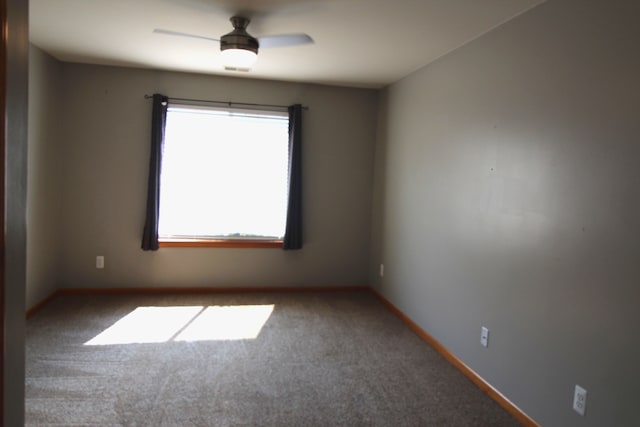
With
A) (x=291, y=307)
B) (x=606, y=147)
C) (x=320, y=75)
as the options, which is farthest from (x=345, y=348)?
(x=320, y=75)

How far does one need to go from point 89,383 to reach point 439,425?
6.63 ft

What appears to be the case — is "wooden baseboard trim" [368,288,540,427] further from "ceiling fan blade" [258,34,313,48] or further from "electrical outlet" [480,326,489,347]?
"ceiling fan blade" [258,34,313,48]

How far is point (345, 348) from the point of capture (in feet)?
10.7

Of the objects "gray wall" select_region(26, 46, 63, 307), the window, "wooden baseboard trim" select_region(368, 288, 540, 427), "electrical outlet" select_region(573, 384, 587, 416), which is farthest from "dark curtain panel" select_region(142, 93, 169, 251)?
"electrical outlet" select_region(573, 384, 587, 416)

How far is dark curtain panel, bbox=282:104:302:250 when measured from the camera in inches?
178

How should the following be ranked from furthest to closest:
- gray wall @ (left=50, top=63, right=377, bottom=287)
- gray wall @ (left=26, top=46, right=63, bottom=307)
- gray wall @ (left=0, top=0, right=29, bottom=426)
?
gray wall @ (left=50, top=63, right=377, bottom=287)
gray wall @ (left=26, top=46, right=63, bottom=307)
gray wall @ (left=0, top=0, right=29, bottom=426)

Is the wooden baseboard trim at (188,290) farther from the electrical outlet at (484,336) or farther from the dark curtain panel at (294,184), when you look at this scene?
the electrical outlet at (484,336)

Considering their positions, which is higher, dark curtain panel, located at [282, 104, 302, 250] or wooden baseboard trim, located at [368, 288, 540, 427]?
dark curtain panel, located at [282, 104, 302, 250]

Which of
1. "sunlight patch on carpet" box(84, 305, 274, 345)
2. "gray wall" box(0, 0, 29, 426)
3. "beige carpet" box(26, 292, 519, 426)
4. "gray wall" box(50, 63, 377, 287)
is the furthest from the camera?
"gray wall" box(50, 63, 377, 287)

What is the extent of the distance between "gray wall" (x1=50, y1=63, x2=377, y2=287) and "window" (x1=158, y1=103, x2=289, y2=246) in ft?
0.56

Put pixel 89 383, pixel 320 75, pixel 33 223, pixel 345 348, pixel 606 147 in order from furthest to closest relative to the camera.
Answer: pixel 320 75 → pixel 33 223 → pixel 345 348 → pixel 89 383 → pixel 606 147

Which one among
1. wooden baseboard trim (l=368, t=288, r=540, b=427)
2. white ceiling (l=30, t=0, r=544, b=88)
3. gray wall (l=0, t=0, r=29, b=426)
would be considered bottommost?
wooden baseboard trim (l=368, t=288, r=540, b=427)

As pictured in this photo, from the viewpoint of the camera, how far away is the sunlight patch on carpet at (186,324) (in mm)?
3322

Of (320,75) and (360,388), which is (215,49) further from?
(360,388)
